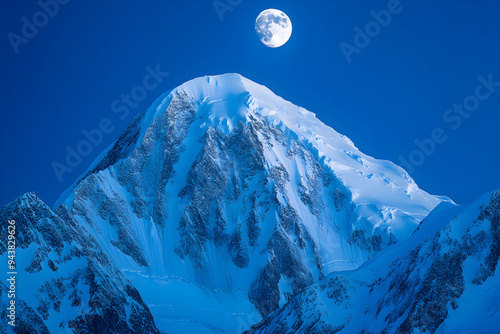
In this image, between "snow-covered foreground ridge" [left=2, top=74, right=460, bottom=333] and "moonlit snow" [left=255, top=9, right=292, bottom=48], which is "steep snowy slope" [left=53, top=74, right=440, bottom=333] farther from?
"moonlit snow" [left=255, top=9, right=292, bottom=48]

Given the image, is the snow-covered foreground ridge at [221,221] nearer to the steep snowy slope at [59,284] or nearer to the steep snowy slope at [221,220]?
the steep snowy slope at [221,220]

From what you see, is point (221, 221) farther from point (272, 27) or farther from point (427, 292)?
point (427, 292)

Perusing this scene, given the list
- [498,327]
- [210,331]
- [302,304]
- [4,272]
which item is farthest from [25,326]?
[498,327]

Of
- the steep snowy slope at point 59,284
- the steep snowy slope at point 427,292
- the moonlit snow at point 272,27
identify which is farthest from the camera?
the moonlit snow at point 272,27

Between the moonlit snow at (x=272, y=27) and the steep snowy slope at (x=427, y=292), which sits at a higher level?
the moonlit snow at (x=272, y=27)

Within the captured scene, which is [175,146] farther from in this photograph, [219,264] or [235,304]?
[235,304]

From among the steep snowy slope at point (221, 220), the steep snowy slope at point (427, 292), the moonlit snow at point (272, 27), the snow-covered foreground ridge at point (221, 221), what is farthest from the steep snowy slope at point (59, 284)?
the moonlit snow at point (272, 27)

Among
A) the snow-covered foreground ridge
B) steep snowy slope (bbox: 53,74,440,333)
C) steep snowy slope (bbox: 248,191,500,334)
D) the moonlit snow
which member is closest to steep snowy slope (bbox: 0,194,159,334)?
steep snowy slope (bbox: 248,191,500,334)

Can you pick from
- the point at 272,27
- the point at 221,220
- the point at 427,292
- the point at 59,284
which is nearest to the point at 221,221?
the point at 221,220
